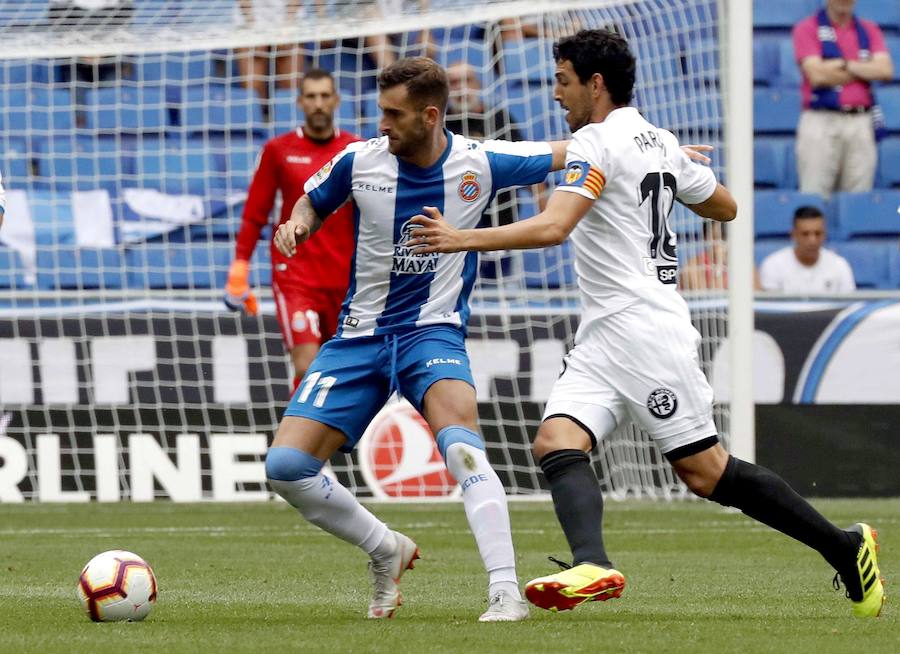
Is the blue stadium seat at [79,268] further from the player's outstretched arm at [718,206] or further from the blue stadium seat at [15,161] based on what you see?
the player's outstretched arm at [718,206]

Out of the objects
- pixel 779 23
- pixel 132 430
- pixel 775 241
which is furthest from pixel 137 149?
pixel 779 23

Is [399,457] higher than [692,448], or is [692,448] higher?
[692,448]

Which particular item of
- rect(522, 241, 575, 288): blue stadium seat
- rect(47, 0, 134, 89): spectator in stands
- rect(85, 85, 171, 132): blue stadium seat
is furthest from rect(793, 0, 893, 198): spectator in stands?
rect(47, 0, 134, 89): spectator in stands

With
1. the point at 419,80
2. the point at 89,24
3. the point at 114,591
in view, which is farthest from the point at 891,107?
the point at 114,591

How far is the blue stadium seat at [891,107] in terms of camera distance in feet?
51.9

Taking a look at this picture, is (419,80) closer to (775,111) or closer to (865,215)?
(865,215)

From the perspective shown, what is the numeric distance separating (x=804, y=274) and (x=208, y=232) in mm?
4549

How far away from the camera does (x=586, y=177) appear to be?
5.25 meters

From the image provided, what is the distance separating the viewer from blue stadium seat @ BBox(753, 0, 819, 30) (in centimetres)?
1609

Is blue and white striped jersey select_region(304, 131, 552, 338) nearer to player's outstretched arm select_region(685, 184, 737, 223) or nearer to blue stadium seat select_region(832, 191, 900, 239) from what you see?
player's outstretched arm select_region(685, 184, 737, 223)

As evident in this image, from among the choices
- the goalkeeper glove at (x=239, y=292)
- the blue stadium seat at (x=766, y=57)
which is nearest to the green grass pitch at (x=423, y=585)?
the goalkeeper glove at (x=239, y=292)

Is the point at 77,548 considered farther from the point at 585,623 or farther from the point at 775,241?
the point at 775,241

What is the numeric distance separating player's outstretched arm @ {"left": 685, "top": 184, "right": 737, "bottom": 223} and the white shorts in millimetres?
543

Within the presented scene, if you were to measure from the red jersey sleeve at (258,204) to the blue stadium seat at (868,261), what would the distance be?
5.98 meters
